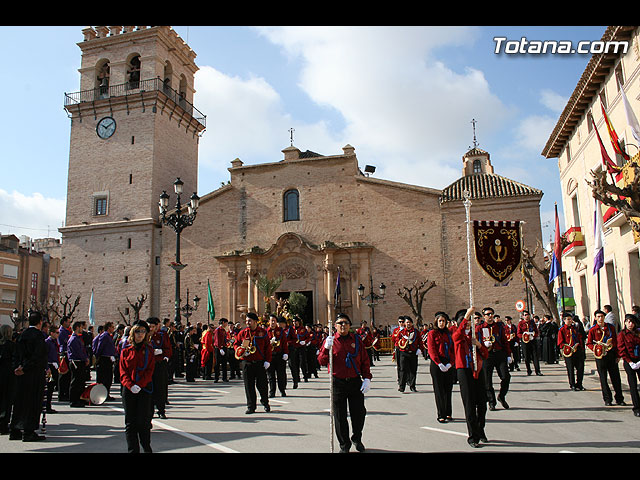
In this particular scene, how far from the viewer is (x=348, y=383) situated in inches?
290

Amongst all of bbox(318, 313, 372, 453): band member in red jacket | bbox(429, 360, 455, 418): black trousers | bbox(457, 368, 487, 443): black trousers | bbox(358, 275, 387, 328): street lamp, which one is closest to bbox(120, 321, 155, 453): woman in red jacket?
bbox(318, 313, 372, 453): band member in red jacket

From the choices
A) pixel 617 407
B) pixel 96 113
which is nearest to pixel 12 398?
pixel 617 407

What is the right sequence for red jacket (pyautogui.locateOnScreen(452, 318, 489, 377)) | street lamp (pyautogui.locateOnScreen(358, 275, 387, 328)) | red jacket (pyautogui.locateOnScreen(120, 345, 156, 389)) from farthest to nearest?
street lamp (pyautogui.locateOnScreen(358, 275, 387, 328)) → red jacket (pyautogui.locateOnScreen(452, 318, 489, 377)) → red jacket (pyautogui.locateOnScreen(120, 345, 156, 389))

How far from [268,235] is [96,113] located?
16.0 metres

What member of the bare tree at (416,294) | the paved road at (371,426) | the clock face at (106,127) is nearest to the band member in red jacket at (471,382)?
the paved road at (371,426)

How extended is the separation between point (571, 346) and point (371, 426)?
6.62 meters

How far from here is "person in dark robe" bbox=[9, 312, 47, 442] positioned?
8.25 m

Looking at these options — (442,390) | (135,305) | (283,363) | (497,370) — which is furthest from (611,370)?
(135,305)

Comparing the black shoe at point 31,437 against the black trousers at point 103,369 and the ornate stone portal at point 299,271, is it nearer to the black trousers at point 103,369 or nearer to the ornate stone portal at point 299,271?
the black trousers at point 103,369

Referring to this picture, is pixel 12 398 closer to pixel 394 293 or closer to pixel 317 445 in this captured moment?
pixel 317 445

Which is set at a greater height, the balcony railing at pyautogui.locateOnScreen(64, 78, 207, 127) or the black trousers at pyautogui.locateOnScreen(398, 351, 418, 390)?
the balcony railing at pyautogui.locateOnScreen(64, 78, 207, 127)

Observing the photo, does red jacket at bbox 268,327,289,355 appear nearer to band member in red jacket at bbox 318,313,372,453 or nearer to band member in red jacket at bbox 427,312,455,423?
band member in red jacket at bbox 427,312,455,423

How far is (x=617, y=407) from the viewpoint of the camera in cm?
1069

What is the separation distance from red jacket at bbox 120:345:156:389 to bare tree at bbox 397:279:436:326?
2491 cm
